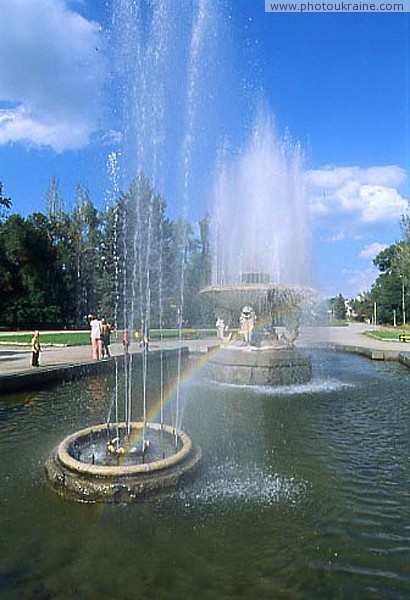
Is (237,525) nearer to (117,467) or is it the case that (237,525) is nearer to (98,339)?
(117,467)

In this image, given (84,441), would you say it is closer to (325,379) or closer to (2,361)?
(325,379)

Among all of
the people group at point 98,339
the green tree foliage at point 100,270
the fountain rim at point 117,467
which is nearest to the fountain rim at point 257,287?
the people group at point 98,339

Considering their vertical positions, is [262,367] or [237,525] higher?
[262,367]

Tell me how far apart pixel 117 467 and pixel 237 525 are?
1398 millimetres

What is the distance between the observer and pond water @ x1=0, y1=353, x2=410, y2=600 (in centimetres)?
342

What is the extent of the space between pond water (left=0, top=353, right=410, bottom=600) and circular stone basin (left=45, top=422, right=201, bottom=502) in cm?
14

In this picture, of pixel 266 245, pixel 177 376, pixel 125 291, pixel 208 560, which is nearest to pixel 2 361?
pixel 177 376

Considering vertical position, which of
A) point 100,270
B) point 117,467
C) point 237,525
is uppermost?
point 100,270

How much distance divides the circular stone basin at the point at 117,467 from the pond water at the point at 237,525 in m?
0.14

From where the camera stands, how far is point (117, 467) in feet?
15.8

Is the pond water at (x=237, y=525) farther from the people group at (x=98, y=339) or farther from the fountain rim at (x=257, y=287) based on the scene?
the people group at (x=98, y=339)

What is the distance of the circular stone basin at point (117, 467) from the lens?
4676 mm

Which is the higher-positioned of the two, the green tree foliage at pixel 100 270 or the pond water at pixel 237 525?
the green tree foliage at pixel 100 270

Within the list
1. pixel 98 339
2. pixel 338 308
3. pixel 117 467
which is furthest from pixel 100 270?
pixel 338 308
